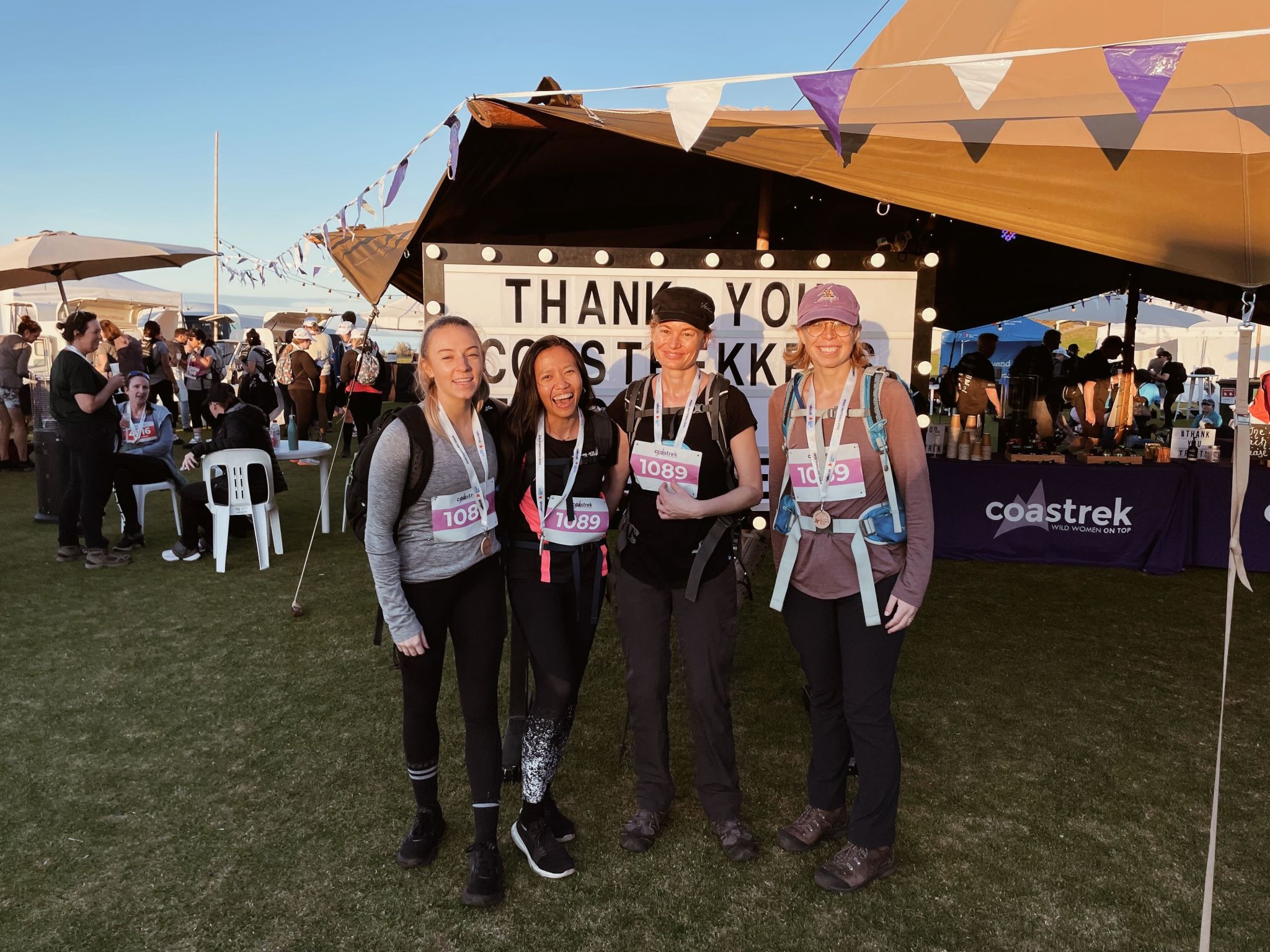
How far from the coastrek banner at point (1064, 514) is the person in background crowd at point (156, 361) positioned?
1092 centimetres

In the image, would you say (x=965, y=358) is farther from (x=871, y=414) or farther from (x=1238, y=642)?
(x=871, y=414)

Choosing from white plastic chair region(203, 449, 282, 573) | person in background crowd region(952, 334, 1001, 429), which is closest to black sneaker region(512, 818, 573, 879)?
white plastic chair region(203, 449, 282, 573)

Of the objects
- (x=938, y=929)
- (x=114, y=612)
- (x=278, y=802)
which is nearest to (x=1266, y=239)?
(x=938, y=929)

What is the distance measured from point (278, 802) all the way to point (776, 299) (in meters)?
2.85

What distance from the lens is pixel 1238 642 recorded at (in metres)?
4.84

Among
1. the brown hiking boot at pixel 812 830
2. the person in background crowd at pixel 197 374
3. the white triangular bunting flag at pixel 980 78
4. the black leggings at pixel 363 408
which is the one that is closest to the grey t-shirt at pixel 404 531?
the brown hiking boot at pixel 812 830

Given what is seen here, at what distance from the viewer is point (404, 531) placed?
242 centimetres

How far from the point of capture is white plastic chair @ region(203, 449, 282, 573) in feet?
19.9

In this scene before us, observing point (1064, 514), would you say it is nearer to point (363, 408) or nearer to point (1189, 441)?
point (1189, 441)

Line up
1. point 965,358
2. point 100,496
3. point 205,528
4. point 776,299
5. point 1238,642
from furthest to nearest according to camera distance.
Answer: point 965,358 < point 205,528 < point 100,496 < point 1238,642 < point 776,299

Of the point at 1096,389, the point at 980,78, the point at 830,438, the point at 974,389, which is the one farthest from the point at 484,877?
the point at 1096,389

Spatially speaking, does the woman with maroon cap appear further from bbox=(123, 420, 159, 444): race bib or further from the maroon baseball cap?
bbox=(123, 420, 159, 444): race bib

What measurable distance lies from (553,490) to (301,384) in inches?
398

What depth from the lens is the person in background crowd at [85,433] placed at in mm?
5816
